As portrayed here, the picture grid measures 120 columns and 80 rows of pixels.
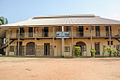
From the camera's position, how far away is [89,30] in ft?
55.1

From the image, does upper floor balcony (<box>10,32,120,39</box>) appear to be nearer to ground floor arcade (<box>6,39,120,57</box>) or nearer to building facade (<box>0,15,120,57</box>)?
building facade (<box>0,15,120,57</box>)

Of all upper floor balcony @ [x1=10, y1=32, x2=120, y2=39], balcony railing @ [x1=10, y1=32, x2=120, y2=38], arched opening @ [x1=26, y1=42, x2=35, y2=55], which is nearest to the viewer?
upper floor balcony @ [x1=10, y1=32, x2=120, y2=39]

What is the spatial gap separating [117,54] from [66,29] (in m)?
9.39

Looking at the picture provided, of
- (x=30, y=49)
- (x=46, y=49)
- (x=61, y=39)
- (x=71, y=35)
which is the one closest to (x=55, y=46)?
(x=61, y=39)

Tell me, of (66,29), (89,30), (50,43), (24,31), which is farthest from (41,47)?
(89,30)

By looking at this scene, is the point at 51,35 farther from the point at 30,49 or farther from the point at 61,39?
the point at 30,49

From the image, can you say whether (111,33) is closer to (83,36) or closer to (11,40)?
(83,36)

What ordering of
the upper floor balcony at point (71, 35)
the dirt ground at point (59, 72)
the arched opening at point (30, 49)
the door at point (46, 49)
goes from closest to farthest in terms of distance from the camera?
the dirt ground at point (59, 72), the upper floor balcony at point (71, 35), the arched opening at point (30, 49), the door at point (46, 49)

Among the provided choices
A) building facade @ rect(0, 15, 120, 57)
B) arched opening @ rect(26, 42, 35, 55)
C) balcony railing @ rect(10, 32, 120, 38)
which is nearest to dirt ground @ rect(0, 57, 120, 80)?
building facade @ rect(0, 15, 120, 57)

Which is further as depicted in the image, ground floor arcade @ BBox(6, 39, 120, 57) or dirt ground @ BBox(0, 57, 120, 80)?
ground floor arcade @ BBox(6, 39, 120, 57)

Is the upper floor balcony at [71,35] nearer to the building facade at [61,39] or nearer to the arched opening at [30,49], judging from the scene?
the building facade at [61,39]

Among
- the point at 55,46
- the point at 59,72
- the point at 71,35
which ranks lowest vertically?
the point at 59,72

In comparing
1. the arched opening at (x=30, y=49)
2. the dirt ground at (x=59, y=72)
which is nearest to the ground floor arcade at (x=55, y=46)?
the arched opening at (x=30, y=49)

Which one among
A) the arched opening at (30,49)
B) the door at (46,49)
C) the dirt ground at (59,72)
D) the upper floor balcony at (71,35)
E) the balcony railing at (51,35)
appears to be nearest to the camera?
the dirt ground at (59,72)
